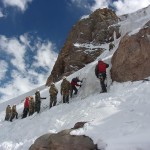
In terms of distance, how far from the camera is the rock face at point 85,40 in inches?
2173

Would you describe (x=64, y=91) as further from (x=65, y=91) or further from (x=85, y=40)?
(x=85, y=40)

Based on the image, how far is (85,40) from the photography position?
60.6m

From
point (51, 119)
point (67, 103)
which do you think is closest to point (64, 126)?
point (51, 119)

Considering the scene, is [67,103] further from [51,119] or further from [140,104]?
[140,104]

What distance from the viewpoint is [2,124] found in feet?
93.0

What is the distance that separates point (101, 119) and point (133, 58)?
28.7 ft

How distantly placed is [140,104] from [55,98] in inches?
397

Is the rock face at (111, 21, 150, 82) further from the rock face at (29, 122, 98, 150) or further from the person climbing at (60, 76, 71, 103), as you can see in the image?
the rock face at (29, 122, 98, 150)

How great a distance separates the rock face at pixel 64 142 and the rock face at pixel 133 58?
28.2ft

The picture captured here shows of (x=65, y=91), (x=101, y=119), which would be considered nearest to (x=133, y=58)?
(x=65, y=91)

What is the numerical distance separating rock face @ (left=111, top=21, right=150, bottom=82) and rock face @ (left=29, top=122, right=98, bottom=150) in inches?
338

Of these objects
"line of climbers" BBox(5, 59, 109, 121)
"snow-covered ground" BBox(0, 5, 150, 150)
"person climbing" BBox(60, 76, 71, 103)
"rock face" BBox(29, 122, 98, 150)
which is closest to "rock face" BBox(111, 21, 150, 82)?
"snow-covered ground" BBox(0, 5, 150, 150)

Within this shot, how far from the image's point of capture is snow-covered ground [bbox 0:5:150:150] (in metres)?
13.1

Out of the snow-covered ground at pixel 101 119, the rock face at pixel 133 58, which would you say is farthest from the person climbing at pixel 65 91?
the rock face at pixel 133 58
